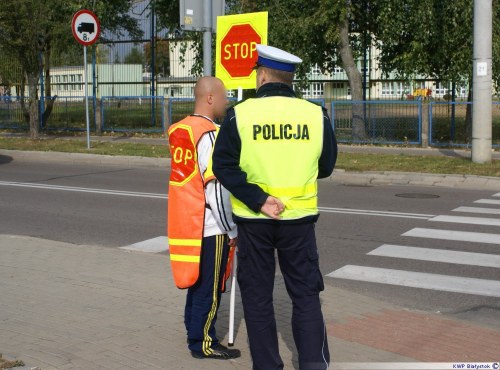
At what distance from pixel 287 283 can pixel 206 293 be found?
0.85m

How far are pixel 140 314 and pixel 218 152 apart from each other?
219 cm

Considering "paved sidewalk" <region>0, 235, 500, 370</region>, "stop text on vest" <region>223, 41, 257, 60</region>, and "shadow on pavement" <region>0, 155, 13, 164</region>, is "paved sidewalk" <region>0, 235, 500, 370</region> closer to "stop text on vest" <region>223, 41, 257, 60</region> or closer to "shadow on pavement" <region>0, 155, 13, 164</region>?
"stop text on vest" <region>223, 41, 257, 60</region>

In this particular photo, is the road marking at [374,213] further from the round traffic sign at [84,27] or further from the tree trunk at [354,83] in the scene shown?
the tree trunk at [354,83]

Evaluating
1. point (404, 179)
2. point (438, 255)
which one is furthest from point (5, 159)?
point (438, 255)

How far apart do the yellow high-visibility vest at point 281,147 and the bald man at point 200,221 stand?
0.74 meters

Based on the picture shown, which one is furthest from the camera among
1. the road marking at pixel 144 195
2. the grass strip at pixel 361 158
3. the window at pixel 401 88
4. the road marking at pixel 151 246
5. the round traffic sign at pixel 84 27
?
the window at pixel 401 88

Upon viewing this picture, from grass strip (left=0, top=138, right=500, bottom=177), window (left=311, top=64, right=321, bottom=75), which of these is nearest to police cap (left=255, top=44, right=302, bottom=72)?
grass strip (left=0, top=138, right=500, bottom=177)

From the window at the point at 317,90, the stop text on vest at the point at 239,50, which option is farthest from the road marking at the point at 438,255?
the window at the point at 317,90

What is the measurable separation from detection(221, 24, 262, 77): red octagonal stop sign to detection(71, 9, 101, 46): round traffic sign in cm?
964

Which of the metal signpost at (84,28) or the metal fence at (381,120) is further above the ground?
the metal signpost at (84,28)

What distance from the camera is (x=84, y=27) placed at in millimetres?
19609

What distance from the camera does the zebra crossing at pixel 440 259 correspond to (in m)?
7.24

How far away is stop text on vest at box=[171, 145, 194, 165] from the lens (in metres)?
4.86

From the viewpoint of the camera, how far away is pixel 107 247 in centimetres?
876
